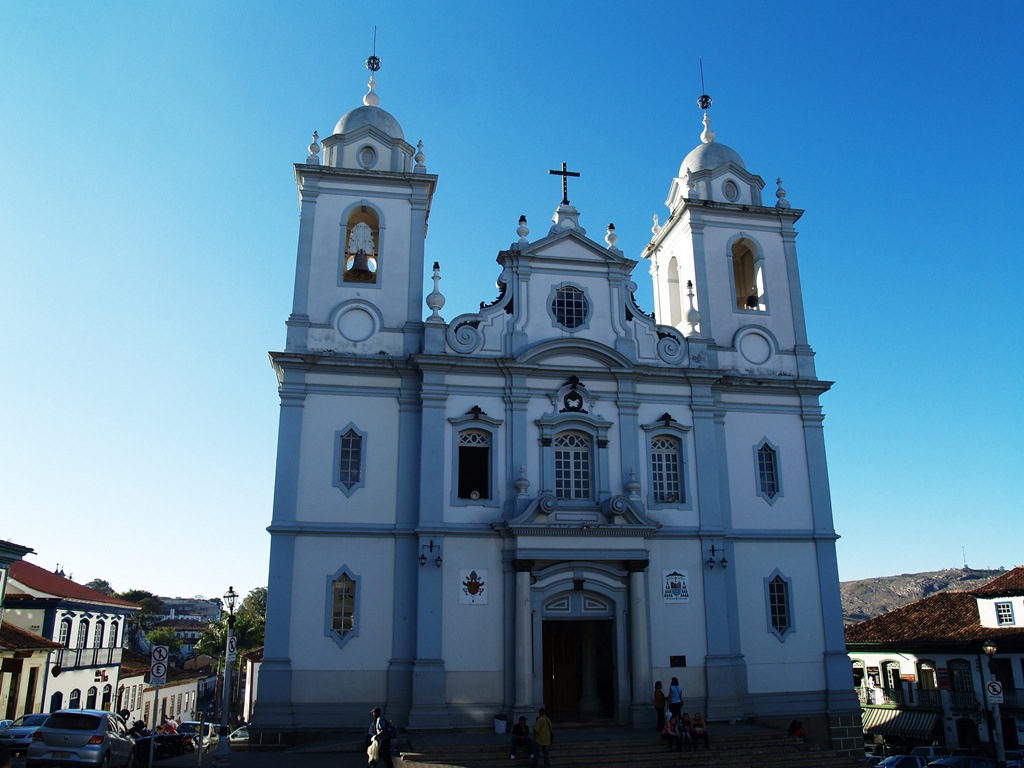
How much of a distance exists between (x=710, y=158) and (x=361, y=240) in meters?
11.3

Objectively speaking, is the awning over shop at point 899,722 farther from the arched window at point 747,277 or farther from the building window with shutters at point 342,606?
the building window with shutters at point 342,606

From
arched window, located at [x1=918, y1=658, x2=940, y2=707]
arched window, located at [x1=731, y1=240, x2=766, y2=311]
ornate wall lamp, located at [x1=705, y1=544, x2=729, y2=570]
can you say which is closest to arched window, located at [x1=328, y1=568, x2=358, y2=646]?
ornate wall lamp, located at [x1=705, y1=544, x2=729, y2=570]

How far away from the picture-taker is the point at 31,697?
1231 inches

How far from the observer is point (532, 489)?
21.1m

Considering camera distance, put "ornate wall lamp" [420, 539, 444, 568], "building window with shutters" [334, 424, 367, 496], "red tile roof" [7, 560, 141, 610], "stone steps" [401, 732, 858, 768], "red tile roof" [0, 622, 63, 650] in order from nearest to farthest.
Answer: "stone steps" [401, 732, 858, 768] → "ornate wall lamp" [420, 539, 444, 568] → "building window with shutters" [334, 424, 367, 496] → "red tile roof" [0, 622, 63, 650] → "red tile roof" [7, 560, 141, 610]

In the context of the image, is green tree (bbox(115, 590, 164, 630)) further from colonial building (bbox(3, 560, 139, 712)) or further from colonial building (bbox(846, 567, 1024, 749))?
colonial building (bbox(846, 567, 1024, 749))

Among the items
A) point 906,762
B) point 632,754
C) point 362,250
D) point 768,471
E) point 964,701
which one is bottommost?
point 906,762

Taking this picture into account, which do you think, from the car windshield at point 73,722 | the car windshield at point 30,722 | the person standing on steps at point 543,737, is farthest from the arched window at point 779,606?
the car windshield at point 30,722

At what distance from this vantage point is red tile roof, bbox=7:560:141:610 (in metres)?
34.7

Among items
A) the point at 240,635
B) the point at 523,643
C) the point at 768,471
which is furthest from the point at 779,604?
the point at 240,635

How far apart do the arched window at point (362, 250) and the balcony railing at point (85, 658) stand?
71.1 ft

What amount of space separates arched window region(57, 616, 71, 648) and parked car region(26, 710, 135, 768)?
851 inches

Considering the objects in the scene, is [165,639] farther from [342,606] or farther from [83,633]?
[342,606]

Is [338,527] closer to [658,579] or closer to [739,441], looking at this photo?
[658,579]
